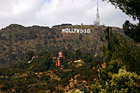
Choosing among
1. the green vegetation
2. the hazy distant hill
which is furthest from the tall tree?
the hazy distant hill

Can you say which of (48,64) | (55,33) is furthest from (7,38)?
(48,64)

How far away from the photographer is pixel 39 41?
129 meters

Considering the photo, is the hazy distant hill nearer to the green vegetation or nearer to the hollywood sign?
the green vegetation

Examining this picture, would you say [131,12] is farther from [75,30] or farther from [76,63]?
[75,30]

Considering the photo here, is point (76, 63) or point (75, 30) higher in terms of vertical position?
point (75, 30)

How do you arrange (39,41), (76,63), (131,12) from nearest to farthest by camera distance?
1. (131,12)
2. (76,63)
3. (39,41)

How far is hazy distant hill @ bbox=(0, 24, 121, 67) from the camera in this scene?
365 feet

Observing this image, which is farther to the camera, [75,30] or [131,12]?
[75,30]

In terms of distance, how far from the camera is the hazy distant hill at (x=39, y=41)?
111375 mm

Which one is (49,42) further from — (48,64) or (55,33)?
(48,64)

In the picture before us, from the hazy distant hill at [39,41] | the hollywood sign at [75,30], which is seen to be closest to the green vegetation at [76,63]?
the hazy distant hill at [39,41]

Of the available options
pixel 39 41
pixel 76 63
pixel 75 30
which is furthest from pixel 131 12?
pixel 75 30

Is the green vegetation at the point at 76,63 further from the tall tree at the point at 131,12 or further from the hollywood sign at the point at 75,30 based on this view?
the hollywood sign at the point at 75,30

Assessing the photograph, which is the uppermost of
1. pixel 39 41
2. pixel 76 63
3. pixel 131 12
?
pixel 131 12
